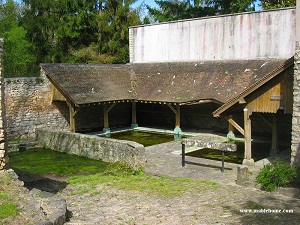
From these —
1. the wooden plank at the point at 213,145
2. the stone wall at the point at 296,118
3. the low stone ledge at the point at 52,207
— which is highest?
the stone wall at the point at 296,118

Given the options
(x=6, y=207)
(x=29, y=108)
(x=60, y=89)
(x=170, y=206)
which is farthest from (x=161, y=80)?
(x=6, y=207)

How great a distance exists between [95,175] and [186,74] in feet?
A: 29.8

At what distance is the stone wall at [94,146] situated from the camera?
11727mm

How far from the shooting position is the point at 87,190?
8883 millimetres

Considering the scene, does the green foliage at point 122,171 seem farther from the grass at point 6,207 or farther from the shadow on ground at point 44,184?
the grass at point 6,207

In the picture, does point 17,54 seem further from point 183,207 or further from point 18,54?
point 183,207

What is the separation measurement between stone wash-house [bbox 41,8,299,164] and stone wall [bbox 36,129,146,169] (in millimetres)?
1639

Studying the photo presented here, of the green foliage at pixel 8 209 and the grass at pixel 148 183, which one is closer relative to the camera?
the green foliage at pixel 8 209

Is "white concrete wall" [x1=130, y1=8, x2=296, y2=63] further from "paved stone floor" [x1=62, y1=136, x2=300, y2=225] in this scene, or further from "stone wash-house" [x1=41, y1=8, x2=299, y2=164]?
"paved stone floor" [x1=62, y1=136, x2=300, y2=225]

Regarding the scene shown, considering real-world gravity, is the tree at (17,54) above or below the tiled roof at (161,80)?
above

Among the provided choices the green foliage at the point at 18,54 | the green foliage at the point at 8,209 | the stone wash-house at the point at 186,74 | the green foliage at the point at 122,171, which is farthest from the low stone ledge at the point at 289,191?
the green foliage at the point at 18,54

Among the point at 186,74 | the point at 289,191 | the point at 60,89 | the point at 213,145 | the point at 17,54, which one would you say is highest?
the point at 17,54

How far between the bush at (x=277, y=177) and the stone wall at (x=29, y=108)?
467 inches

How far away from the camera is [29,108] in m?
17.3
